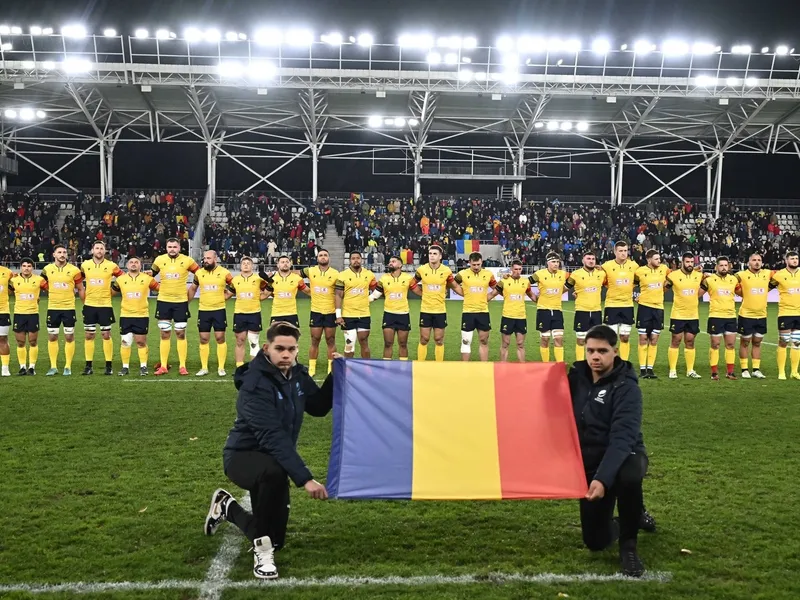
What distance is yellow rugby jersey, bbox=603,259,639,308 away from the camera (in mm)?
12164

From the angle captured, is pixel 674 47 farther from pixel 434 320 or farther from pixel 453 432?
pixel 453 432

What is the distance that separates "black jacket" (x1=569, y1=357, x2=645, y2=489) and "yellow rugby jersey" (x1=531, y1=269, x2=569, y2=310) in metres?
7.67

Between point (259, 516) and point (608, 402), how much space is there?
2321mm

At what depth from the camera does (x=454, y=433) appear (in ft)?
15.6

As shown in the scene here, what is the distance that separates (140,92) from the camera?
31.0 m

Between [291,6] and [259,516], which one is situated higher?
[291,6]

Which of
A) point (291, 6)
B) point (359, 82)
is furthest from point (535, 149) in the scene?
point (291, 6)

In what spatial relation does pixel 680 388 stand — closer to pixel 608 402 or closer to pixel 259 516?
pixel 608 402

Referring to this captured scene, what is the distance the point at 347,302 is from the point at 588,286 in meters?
4.13

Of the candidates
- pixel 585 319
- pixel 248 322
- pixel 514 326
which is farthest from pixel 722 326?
pixel 248 322

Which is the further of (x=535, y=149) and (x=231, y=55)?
(x=535, y=149)

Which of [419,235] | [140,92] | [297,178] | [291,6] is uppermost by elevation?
[291,6]

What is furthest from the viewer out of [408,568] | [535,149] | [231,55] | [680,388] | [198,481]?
[535,149]

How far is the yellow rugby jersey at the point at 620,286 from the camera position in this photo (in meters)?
12.2
